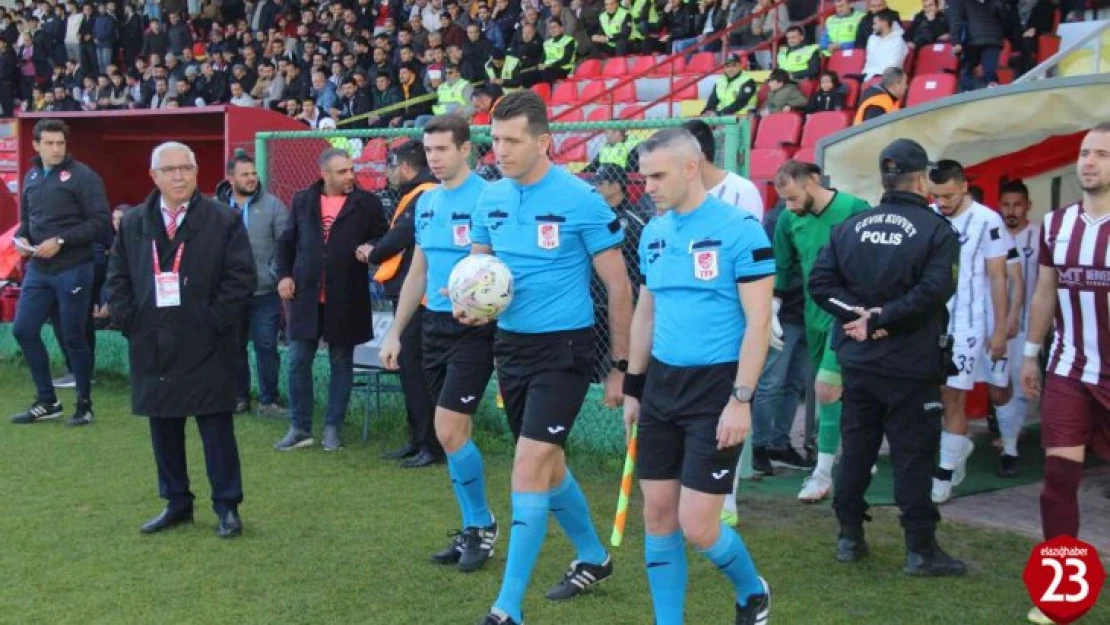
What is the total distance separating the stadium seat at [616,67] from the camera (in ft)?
55.0

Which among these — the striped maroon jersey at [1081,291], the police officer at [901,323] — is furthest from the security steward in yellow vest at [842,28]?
the striped maroon jersey at [1081,291]

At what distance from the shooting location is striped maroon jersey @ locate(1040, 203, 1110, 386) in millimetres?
4754

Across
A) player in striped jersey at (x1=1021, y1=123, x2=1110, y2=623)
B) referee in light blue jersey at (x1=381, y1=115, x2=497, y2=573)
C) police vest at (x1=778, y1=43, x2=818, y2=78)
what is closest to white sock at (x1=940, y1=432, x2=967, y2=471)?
player in striped jersey at (x1=1021, y1=123, x2=1110, y2=623)

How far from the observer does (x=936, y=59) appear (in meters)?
12.9

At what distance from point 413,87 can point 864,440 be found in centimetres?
1322

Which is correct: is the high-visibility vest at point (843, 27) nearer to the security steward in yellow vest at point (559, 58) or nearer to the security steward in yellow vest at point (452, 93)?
the security steward in yellow vest at point (559, 58)

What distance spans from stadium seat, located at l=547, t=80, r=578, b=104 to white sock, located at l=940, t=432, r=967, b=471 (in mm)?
10460

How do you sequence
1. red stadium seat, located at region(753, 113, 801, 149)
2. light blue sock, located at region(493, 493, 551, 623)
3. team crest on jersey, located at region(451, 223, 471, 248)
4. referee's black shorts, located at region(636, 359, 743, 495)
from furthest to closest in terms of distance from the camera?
red stadium seat, located at region(753, 113, 801, 149) < team crest on jersey, located at region(451, 223, 471, 248) < light blue sock, located at region(493, 493, 551, 623) < referee's black shorts, located at region(636, 359, 743, 495)

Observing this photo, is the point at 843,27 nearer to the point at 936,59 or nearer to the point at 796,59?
the point at 796,59

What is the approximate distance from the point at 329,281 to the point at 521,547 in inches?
150

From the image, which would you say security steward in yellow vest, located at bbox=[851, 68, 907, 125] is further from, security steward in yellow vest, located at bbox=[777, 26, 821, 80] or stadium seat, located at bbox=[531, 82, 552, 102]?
stadium seat, located at bbox=[531, 82, 552, 102]

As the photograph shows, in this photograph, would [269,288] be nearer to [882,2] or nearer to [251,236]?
[251,236]

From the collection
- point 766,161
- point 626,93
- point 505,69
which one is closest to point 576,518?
point 766,161

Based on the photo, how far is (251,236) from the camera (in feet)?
29.7
